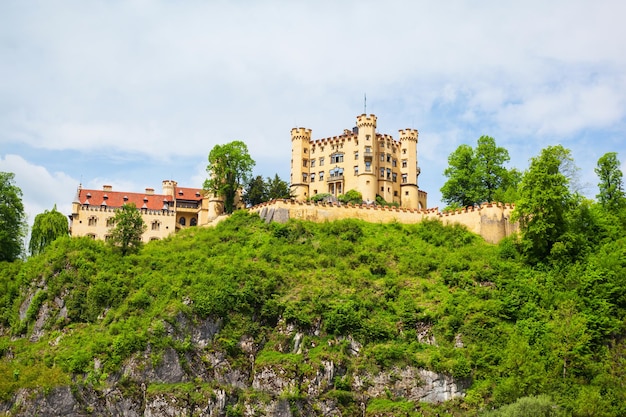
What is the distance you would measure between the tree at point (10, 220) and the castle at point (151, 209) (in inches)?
349

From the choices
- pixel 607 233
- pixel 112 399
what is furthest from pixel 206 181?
pixel 607 233

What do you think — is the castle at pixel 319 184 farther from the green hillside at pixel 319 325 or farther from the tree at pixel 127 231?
the green hillside at pixel 319 325

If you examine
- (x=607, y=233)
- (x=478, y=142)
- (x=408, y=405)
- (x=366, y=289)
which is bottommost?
(x=408, y=405)

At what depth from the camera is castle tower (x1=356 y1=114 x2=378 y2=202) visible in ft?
275

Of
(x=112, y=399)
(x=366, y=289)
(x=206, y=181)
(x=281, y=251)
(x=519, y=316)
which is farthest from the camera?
(x=206, y=181)

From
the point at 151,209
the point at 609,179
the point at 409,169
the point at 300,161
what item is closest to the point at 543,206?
the point at 609,179

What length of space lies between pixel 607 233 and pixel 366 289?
2064 cm

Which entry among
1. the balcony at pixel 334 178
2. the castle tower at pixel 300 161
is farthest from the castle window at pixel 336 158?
the castle tower at pixel 300 161

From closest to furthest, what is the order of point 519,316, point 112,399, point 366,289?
point 112,399 → point 519,316 → point 366,289

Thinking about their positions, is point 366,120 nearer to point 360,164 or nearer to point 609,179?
point 360,164

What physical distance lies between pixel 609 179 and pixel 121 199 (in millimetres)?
52567

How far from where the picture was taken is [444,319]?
58.2 m

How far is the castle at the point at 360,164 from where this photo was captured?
279ft

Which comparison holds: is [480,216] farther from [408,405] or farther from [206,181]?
[206,181]
